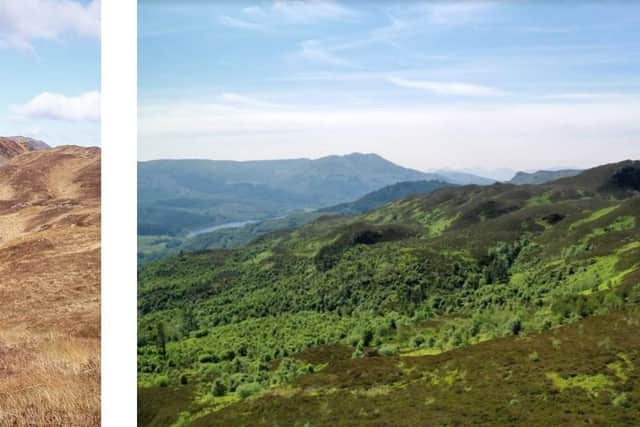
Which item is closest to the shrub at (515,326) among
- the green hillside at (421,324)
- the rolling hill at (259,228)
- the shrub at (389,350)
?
the green hillside at (421,324)

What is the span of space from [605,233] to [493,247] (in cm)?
279

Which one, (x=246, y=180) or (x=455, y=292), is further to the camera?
(x=246, y=180)

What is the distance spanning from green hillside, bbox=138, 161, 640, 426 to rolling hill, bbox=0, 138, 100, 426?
6.02 feet

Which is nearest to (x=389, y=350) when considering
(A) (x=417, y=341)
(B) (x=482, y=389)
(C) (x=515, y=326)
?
(A) (x=417, y=341)

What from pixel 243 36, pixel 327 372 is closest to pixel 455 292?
pixel 327 372

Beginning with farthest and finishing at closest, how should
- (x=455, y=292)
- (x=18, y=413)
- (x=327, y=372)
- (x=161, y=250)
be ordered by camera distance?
(x=161, y=250)
(x=455, y=292)
(x=327, y=372)
(x=18, y=413)

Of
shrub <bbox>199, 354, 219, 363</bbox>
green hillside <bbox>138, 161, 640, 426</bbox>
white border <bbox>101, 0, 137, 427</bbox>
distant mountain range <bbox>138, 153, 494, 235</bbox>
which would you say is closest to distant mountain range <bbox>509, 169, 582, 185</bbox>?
distant mountain range <bbox>138, 153, 494, 235</bbox>

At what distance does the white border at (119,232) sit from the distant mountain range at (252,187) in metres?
Answer: 52.1

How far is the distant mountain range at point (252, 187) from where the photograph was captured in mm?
81500

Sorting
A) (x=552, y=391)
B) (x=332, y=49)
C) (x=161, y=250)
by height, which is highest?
(x=332, y=49)

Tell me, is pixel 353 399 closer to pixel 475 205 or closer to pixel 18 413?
pixel 18 413

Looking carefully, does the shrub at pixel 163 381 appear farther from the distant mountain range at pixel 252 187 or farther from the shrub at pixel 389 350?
the distant mountain range at pixel 252 187

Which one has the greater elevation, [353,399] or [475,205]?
[475,205]

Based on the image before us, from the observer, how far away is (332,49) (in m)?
10.5
